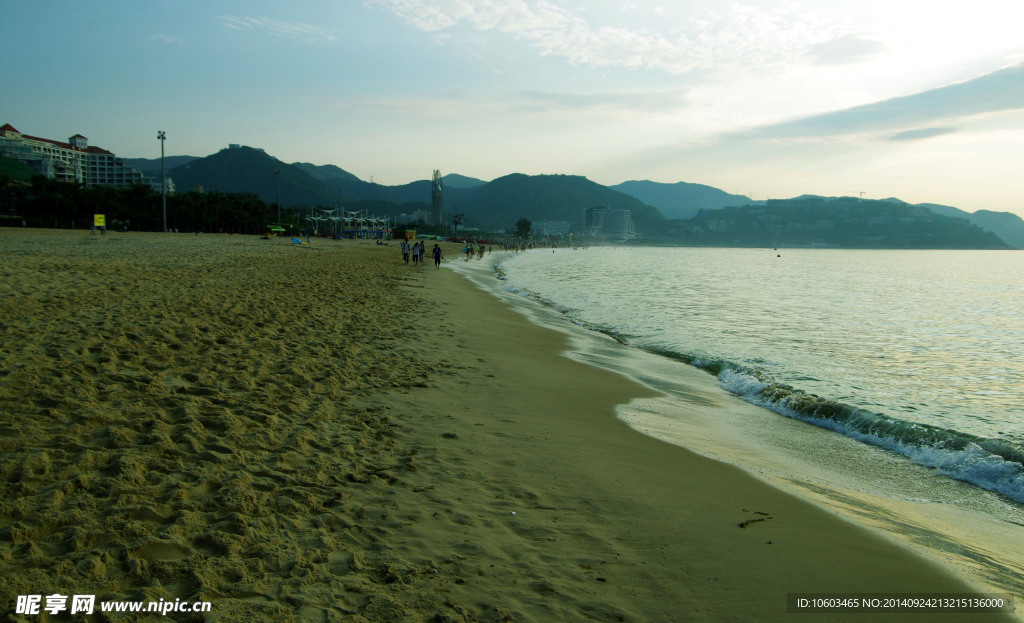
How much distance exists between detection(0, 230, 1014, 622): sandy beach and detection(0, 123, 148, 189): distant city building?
15529 cm

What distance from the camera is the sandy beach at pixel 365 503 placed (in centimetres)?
288

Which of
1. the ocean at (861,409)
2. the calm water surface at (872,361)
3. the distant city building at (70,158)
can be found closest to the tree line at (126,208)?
the calm water surface at (872,361)

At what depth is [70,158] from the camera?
511 ft

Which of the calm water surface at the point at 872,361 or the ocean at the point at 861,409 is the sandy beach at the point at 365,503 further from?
the calm water surface at the point at 872,361

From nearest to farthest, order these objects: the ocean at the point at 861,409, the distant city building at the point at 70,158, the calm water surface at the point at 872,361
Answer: the ocean at the point at 861,409 < the calm water surface at the point at 872,361 < the distant city building at the point at 70,158

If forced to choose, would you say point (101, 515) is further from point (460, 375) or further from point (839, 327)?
point (839, 327)

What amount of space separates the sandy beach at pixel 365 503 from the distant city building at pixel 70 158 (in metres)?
155

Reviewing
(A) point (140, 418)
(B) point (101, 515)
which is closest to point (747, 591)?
(B) point (101, 515)

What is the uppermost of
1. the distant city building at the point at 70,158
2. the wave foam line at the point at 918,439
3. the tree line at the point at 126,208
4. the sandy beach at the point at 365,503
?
the distant city building at the point at 70,158

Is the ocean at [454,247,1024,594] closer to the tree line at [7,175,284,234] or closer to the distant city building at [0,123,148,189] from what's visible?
the tree line at [7,175,284,234]

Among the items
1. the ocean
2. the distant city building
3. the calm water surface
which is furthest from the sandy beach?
the distant city building

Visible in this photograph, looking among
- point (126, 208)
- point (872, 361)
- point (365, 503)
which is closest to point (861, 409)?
point (872, 361)

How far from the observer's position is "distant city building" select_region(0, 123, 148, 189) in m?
127

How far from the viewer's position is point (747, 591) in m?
3.23
